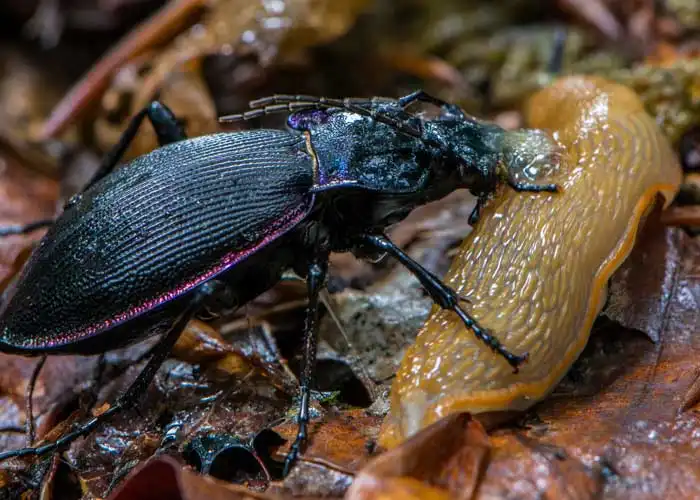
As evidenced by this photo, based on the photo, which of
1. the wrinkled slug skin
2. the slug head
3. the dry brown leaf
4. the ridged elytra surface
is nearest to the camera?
the dry brown leaf

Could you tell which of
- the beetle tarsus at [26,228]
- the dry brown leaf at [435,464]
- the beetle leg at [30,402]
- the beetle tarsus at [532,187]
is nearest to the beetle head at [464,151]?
the beetle tarsus at [532,187]

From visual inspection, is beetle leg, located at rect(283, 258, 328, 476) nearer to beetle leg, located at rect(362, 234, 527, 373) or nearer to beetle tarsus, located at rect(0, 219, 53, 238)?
beetle leg, located at rect(362, 234, 527, 373)

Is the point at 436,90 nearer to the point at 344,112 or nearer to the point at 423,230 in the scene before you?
the point at 423,230

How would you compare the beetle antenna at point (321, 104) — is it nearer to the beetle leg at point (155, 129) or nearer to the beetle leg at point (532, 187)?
the beetle leg at point (532, 187)

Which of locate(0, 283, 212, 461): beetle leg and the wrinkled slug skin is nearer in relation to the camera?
the wrinkled slug skin

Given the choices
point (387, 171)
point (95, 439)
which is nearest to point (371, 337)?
point (387, 171)

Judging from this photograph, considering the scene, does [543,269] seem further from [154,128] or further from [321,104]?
[154,128]

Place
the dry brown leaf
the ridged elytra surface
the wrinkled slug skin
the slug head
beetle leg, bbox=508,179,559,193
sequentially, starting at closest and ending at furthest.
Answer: the dry brown leaf
the wrinkled slug skin
the ridged elytra surface
beetle leg, bbox=508,179,559,193
the slug head

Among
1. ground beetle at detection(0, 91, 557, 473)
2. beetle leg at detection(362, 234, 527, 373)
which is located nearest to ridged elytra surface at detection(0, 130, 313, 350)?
ground beetle at detection(0, 91, 557, 473)
